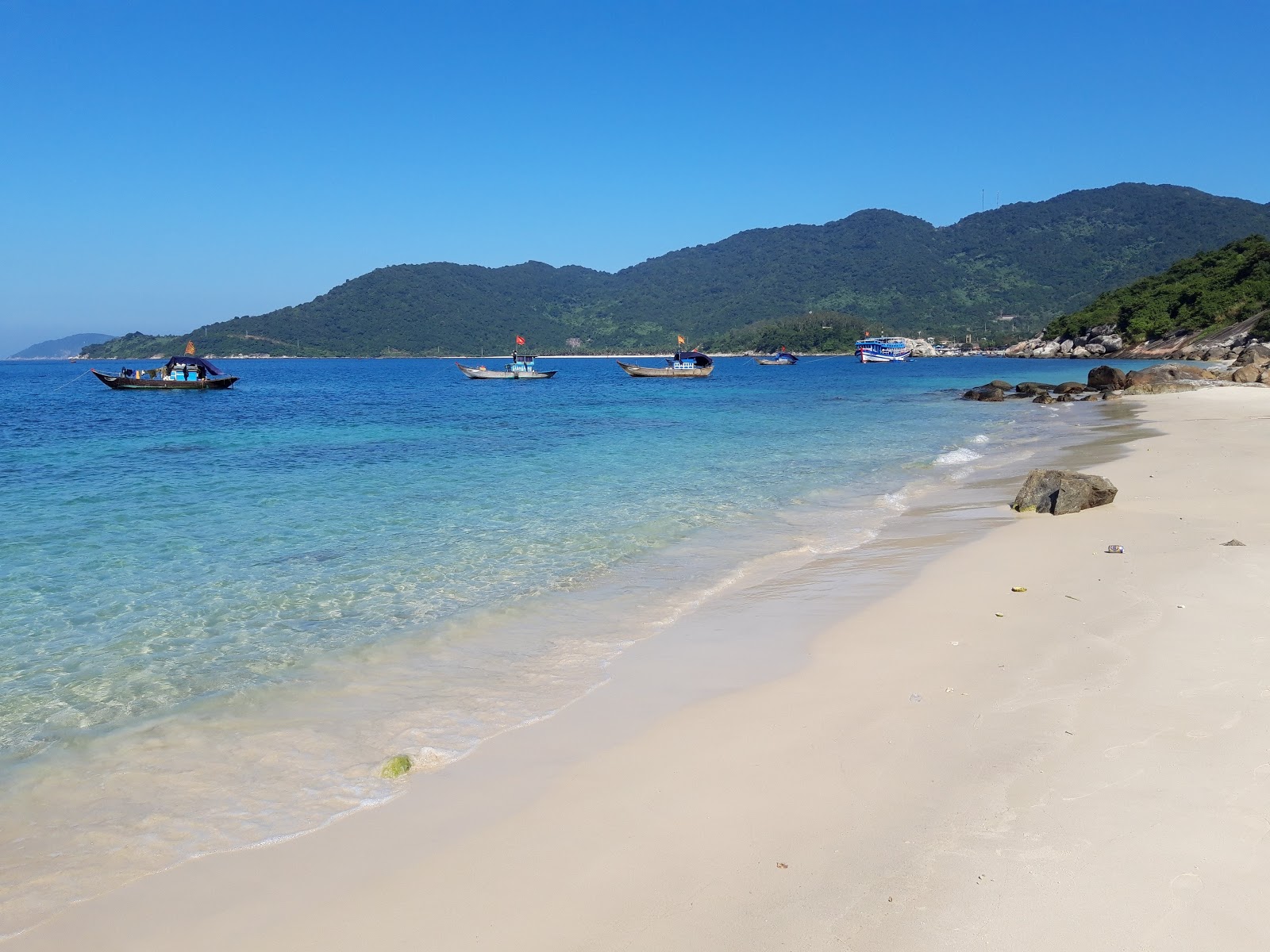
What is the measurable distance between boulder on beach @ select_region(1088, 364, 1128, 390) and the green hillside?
37.7 meters

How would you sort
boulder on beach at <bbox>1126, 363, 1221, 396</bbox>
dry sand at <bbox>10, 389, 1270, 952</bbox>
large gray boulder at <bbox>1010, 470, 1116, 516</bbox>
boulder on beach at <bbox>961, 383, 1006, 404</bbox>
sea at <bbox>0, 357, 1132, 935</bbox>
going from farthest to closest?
boulder on beach at <bbox>961, 383, 1006, 404</bbox>, boulder on beach at <bbox>1126, 363, 1221, 396</bbox>, large gray boulder at <bbox>1010, 470, 1116, 516</bbox>, sea at <bbox>0, 357, 1132, 935</bbox>, dry sand at <bbox>10, 389, 1270, 952</bbox>

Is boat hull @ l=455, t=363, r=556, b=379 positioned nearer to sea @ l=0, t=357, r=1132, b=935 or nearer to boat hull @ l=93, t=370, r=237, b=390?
boat hull @ l=93, t=370, r=237, b=390

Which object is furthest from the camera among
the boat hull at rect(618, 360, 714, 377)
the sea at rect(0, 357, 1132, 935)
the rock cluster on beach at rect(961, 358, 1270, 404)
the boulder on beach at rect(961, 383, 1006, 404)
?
the boat hull at rect(618, 360, 714, 377)

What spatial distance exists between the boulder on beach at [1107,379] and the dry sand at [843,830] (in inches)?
1533

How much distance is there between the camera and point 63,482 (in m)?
17.6

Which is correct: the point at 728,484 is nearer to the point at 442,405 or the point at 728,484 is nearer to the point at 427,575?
the point at 427,575

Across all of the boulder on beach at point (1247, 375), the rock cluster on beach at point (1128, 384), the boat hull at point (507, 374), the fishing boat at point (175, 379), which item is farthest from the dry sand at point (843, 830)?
the boat hull at point (507, 374)

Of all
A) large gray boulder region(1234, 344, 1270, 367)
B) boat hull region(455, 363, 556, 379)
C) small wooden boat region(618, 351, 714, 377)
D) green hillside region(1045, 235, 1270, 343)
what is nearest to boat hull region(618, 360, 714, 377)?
small wooden boat region(618, 351, 714, 377)

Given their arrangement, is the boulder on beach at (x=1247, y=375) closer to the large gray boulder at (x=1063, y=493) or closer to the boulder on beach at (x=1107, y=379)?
the boulder on beach at (x=1107, y=379)

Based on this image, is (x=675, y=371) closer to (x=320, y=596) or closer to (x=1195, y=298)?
(x=1195, y=298)

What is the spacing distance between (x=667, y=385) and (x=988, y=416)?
42.3 m

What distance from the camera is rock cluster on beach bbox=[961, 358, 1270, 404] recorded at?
3922cm

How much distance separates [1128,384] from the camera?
133 ft

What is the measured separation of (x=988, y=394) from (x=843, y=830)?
146 feet
